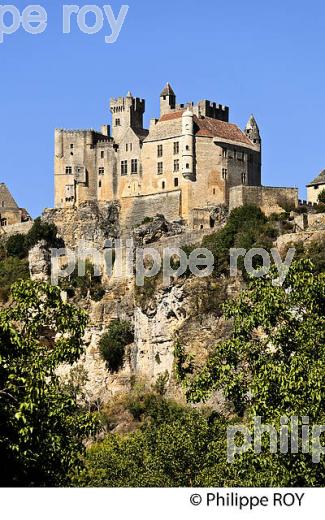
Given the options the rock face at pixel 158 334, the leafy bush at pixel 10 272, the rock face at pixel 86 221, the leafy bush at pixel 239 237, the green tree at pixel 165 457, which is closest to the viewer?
the green tree at pixel 165 457

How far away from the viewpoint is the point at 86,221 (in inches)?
3263

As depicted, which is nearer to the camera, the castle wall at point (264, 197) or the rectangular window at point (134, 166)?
the castle wall at point (264, 197)

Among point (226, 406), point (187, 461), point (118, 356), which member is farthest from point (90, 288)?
point (187, 461)

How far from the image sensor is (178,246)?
72.3 m

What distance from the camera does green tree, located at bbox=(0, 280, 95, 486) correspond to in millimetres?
28906

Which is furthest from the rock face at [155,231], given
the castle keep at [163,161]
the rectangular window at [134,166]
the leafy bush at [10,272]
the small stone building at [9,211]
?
the small stone building at [9,211]

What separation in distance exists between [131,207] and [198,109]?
8.83 meters

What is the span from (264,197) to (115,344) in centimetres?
1134

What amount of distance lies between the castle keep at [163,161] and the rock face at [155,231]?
208cm

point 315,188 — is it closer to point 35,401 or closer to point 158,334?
point 158,334

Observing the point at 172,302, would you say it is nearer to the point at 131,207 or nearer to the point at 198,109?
the point at 131,207

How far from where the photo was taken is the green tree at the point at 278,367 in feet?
99.7

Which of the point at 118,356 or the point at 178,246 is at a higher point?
the point at 178,246

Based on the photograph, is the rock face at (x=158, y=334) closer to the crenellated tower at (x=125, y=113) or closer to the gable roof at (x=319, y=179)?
the gable roof at (x=319, y=179)
